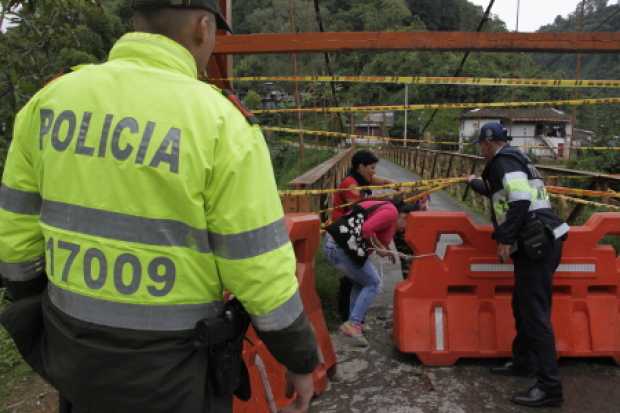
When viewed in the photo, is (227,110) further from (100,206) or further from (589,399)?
(589,399)

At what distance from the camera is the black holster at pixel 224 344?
1.46 meters

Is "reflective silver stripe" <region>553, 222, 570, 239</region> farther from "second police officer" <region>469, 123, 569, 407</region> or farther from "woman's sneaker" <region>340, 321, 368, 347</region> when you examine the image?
"woman's sneaker" <region>340, 321, 368, 347</region>

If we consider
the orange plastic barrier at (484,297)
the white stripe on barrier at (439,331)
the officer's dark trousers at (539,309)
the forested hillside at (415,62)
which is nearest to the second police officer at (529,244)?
the officer's dark trousers at (539,309)

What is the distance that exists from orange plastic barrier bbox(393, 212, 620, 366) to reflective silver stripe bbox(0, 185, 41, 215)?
296 centimetres

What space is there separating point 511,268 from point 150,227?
11.1 ft

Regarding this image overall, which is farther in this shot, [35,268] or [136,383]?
[35,268]

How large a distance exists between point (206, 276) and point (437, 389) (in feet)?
9.05

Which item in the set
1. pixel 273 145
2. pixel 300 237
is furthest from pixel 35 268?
pixel 273 145

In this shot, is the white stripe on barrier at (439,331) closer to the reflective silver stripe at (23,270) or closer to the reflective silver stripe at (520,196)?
the reflective silver stripe at (520,196)

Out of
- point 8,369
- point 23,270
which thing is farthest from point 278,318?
point 8,369

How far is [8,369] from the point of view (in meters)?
3.79

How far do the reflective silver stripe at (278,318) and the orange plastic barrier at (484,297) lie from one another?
8.85 ft

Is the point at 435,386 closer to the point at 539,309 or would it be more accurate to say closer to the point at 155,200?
the point at 539,309

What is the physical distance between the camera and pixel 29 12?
12.3 ft
